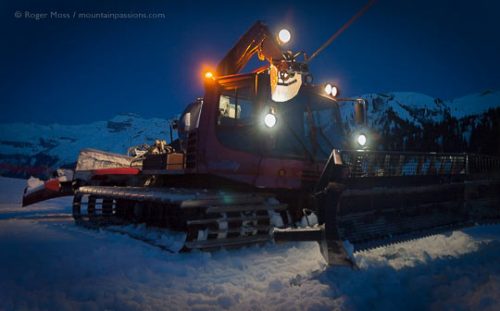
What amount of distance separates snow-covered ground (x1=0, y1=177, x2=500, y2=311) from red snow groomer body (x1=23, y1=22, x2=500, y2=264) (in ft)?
0.92

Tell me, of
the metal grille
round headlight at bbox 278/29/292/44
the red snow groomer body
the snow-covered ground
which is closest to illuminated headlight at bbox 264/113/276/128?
the red snow groomer body

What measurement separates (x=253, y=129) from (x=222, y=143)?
58 cm

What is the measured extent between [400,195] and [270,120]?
2.20 meters

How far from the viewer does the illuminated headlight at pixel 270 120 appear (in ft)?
17.5

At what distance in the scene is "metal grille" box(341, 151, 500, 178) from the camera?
14.3 feet

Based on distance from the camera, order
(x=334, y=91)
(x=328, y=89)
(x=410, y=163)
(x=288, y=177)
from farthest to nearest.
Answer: (x=334, y=91)
(x=328, y=89)
(x=288, y=177)
(x=410, y=163)

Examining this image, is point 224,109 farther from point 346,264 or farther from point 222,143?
point 346,264

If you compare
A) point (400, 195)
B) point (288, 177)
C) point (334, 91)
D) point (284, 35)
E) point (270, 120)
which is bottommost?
point (400, 195)

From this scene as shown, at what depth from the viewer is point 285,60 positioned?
570 cm

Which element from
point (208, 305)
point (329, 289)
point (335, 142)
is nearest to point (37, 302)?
point (208, 305)

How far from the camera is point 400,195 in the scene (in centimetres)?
459

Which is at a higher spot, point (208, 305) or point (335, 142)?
point (335, 142)

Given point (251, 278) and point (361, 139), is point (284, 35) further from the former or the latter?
point (251, 278)

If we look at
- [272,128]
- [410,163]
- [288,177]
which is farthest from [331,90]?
[410,163]
